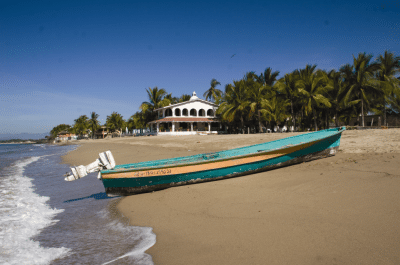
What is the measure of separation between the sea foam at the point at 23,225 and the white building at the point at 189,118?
97.0ft

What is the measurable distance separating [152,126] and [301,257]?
43297 mm

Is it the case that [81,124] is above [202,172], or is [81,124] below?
above

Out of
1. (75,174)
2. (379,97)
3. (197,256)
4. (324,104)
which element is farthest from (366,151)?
(379,97)

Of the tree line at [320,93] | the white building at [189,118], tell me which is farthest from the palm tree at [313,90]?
the white building at [189,118]

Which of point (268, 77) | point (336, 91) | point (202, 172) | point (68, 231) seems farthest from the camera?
point (268, 77)

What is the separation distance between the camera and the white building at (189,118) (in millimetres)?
38094

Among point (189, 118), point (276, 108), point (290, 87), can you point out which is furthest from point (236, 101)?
point (189, 118)

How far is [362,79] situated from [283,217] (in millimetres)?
31090

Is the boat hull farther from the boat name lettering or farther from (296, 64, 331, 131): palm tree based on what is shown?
(296, 64, 331, 131): palm tree

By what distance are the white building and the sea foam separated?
29578mm

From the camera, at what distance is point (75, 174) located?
5.59m

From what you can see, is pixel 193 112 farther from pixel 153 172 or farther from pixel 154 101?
pixel 153 172

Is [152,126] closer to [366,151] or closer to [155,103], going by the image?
[155,103]

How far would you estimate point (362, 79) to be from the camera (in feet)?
90.4
